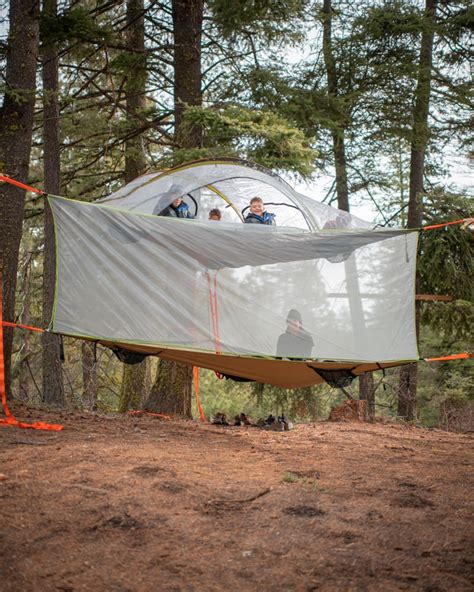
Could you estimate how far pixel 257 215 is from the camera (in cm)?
475

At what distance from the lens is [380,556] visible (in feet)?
6.63

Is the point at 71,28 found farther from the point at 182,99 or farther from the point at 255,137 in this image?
the point at 255,137

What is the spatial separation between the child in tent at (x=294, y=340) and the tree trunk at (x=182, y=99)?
2.16 meters

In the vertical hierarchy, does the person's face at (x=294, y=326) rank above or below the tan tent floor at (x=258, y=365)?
above

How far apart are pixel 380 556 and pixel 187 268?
241 centimetres

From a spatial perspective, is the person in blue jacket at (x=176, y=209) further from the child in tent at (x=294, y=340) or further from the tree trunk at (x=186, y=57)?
the tree trunk at (x=186, y=57)

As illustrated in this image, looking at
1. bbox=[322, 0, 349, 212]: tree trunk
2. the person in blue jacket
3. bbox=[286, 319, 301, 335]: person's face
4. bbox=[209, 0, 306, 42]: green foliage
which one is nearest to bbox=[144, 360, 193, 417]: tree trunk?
the person in blue jacket

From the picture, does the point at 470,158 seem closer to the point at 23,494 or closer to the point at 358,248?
the point at 358,248

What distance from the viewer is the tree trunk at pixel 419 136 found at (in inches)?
277

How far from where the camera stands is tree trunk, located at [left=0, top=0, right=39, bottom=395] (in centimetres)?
464

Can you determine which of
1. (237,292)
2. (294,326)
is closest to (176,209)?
(237,292)

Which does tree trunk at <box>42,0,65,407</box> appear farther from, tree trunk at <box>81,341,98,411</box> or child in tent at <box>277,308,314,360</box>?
child in tent at <box>277,308,314,360</box>

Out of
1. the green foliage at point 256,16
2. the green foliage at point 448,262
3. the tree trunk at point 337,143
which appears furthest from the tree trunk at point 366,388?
the green foliage at point 256,16

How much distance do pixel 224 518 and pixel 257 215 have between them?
9.37ft
